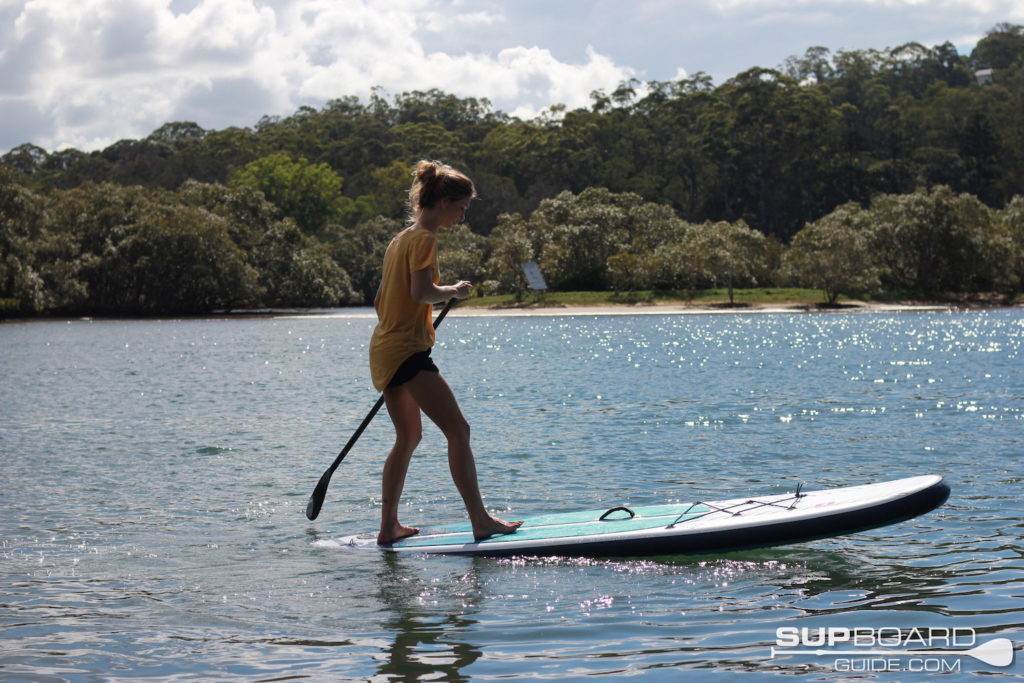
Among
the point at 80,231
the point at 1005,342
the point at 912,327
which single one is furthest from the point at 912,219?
the point at 80,231

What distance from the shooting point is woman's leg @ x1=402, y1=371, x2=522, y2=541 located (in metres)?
6.56

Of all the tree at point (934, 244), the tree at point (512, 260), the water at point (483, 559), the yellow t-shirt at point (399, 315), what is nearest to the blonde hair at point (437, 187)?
the yellow t-shirt at point (399, 315)

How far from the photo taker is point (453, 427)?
6664 millimetres

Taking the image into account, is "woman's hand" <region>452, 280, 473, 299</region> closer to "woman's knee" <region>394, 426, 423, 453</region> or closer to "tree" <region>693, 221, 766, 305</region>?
"woman's knee" <region>394, 426, 423, 453</region>

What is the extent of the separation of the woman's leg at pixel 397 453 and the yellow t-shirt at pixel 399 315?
19 centimetres

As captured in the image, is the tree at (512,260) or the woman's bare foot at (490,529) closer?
the woman's bare foot at (490,529)

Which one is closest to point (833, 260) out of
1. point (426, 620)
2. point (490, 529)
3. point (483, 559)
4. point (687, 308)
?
point (687, 308)

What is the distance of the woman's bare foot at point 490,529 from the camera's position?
6.97 metres

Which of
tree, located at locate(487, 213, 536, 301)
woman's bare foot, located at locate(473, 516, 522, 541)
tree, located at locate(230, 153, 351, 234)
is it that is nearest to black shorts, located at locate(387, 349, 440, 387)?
woman's bare foot, located at locate(473, 516, 522, 541)

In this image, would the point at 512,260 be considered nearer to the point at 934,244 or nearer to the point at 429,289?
the point at 934,244

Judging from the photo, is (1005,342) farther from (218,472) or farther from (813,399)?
(218,472)

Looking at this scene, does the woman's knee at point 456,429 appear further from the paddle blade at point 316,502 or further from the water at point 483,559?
the paddle blade at point 316,502

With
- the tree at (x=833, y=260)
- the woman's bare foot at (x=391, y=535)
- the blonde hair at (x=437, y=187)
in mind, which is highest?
the tree at (x=833, y=260)

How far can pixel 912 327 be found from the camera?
5222 centimetres
